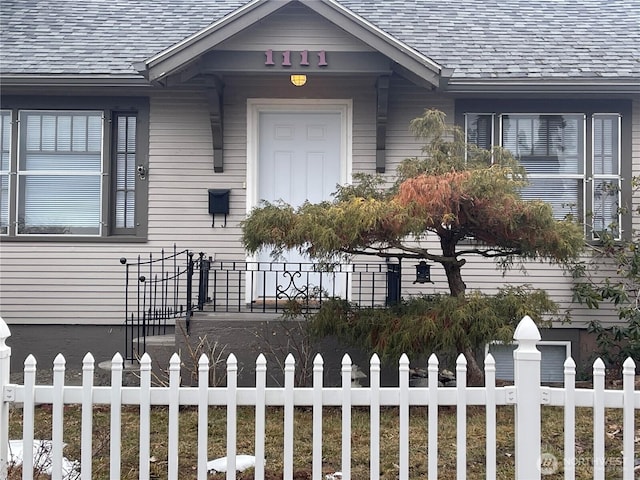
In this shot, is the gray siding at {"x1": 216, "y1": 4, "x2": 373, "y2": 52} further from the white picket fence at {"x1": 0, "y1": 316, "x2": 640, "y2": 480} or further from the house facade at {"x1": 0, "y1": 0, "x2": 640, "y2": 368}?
the white picket fence at {"x1": 0, "y1": 316, "x2": 640, "y2": 480}

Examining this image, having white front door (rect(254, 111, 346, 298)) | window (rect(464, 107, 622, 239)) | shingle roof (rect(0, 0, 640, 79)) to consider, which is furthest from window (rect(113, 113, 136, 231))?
window (rect(464, 107, 622, 239))

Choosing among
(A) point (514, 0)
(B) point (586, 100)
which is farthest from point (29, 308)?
→ (A) point (514, 0)

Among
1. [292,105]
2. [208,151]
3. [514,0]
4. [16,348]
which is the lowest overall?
[16,348]

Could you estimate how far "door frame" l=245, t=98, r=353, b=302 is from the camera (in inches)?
320

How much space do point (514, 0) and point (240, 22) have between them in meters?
5.29

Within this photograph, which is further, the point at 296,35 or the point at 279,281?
the point at 279,281

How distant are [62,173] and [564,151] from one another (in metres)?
6.52

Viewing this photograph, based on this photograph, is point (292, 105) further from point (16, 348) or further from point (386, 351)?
point (16, 348)

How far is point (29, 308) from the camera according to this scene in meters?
8.06

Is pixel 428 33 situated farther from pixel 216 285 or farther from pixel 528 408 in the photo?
pixel 528 408

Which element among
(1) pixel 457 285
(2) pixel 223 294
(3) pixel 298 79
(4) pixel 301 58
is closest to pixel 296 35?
(4) pixel 301 58

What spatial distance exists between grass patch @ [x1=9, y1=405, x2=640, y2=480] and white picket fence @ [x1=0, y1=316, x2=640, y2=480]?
0.60 meters

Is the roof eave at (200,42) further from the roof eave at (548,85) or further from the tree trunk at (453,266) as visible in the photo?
the tree trunk at (453,266)

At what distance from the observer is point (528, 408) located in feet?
10.8
